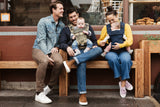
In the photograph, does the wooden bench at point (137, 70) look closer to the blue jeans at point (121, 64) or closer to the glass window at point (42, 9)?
the blue jeans at point (121, 64)

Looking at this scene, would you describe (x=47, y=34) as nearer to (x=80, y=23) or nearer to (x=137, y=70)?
(x=80, y=23)

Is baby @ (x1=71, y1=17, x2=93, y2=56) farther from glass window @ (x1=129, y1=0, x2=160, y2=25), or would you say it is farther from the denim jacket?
glass window @ (x1=129, y1=0, x2=160, y2=25)

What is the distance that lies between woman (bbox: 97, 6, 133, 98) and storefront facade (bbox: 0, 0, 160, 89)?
435 millimetres

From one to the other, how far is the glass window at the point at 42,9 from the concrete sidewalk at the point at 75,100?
1474mm

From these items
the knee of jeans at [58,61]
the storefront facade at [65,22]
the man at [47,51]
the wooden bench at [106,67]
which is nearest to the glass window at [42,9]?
the storefront facade at [65,22]

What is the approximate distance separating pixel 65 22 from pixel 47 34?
672 mm

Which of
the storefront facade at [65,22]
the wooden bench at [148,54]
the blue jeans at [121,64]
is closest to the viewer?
the blue jeans at [121,64]

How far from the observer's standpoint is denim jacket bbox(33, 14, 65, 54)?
13.2ft

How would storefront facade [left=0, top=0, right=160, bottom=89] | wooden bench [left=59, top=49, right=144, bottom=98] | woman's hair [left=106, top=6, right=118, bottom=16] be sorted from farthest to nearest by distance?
storefront facade [left=0, top=0, right=160, bottom=89] → woman's hair [left=106, top=6, right=118, bottom=16] → wooden bench [left=59, top=49, right=144, bottom=98]

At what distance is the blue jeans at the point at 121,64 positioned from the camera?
384 centimetres

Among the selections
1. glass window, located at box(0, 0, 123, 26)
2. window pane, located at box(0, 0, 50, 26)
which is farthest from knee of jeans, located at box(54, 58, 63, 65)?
window pane, located at box(0, 0, 50, 26)

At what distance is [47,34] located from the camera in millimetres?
4195

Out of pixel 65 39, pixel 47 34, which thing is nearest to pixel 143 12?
pixel 65 39

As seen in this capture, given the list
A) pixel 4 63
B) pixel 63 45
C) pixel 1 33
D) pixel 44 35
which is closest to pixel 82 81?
pixel 63 45
